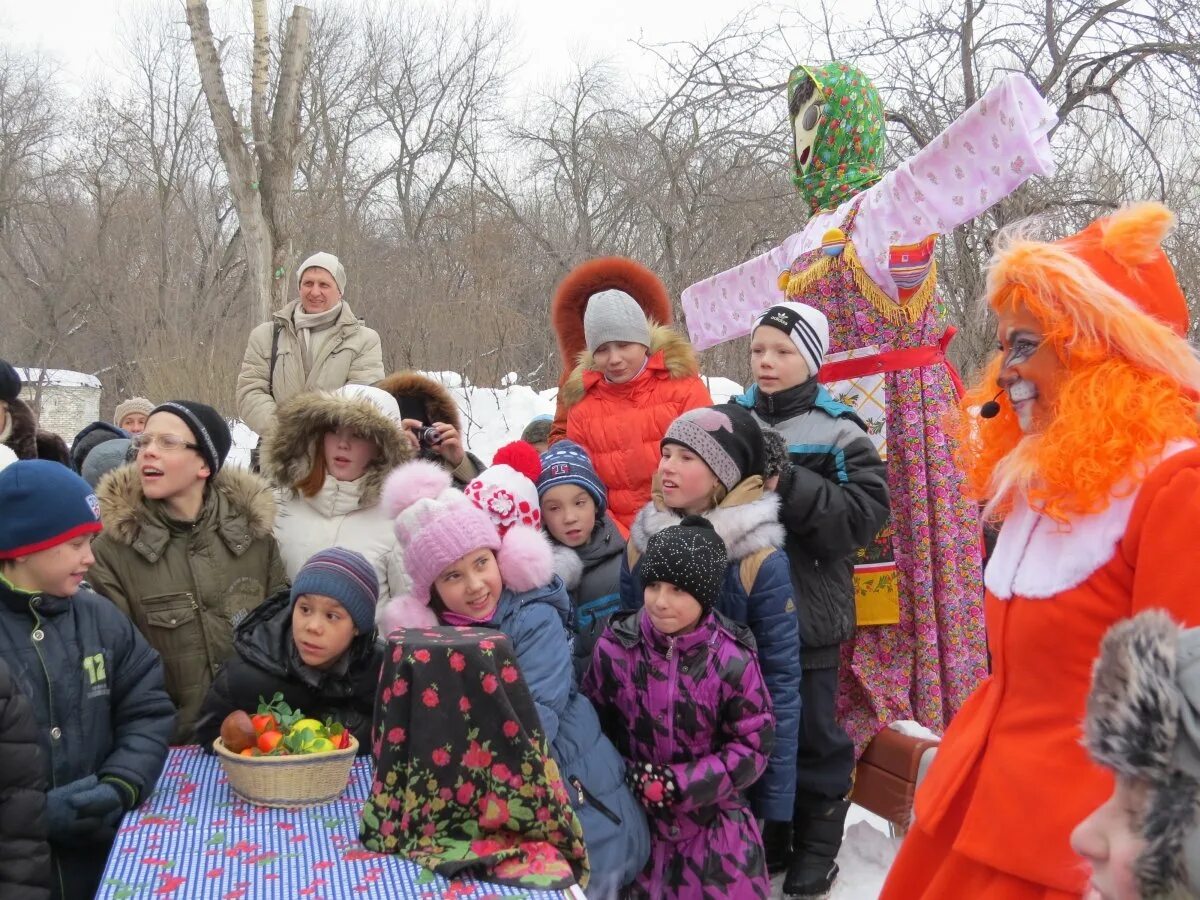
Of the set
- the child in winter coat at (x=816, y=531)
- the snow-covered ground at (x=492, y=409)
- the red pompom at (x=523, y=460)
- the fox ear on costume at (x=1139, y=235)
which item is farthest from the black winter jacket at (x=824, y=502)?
the snow-covered ground at (x=492, y=409)

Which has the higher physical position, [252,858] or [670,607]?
[670,607]

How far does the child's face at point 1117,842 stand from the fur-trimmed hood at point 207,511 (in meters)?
2.63

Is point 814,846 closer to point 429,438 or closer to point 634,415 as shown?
point 634,415

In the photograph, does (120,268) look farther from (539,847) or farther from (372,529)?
(539,847)

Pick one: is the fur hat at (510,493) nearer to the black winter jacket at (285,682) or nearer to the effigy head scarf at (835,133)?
the black winter jacket at (285,682)

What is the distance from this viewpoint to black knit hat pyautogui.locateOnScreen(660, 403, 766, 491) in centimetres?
310

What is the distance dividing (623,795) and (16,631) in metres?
1.61

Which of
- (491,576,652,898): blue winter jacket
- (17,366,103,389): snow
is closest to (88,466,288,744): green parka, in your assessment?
(491,576,652,898): blue winter jacket

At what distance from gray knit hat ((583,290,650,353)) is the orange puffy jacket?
0.12 m

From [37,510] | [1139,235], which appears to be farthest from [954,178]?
[37,510]

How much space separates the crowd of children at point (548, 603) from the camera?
7.97 ft

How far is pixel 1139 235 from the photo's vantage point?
175cm

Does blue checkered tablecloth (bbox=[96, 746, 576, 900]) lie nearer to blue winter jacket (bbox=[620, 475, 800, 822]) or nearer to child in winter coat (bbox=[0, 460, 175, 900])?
child in winter coat (bbox=[0, 460, 175, 900])

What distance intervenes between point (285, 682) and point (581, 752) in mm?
824
